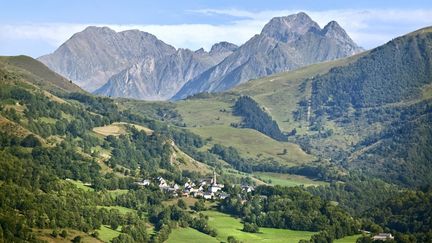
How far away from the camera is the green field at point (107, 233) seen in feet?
550

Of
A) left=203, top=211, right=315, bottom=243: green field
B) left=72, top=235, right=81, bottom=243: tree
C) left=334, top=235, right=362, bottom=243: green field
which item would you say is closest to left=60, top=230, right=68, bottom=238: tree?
left=72, top=235, right=81, bottom=243: tree

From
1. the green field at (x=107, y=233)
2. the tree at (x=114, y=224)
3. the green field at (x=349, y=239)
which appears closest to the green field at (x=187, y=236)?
the green field at (x=107, y=233)

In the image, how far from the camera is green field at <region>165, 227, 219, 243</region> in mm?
179438

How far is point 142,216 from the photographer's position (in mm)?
198625

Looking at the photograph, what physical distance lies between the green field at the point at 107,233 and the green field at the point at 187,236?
463 inches

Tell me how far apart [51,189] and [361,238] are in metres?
69.6

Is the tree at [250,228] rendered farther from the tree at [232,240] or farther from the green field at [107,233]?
the green field at [107,233]

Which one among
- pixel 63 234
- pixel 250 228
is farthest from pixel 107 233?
pixel 250 228

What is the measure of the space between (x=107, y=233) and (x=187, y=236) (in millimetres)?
20111

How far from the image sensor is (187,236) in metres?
184

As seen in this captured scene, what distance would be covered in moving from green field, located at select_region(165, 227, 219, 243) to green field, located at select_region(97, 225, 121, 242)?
38.6ft

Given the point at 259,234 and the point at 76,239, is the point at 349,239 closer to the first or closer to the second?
the point at 259,234

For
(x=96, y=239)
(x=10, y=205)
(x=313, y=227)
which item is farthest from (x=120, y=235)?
(x=313, y=227)

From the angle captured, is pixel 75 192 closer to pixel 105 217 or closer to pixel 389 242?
pixel 105 217
